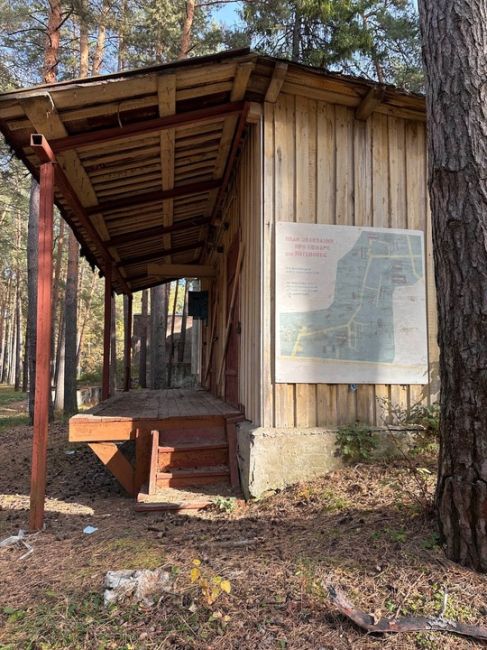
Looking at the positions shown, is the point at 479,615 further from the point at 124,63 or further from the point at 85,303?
the point at 85,303

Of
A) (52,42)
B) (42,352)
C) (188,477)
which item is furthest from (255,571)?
(52,42)

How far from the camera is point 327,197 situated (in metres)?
4.51

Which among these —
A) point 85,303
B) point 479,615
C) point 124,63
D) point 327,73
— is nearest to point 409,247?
point 327,73

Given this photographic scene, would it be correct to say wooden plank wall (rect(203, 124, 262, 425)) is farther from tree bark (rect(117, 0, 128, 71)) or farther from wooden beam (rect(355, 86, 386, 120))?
tree bark (rect(117, 0, 128, 71))

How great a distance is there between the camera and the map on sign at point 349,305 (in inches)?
168

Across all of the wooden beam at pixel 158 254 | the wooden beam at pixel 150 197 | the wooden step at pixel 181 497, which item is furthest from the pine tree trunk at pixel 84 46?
the wooden step at pixel 181 497

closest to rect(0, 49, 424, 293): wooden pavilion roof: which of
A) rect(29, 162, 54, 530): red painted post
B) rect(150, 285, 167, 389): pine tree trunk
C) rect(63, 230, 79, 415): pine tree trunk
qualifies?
rect(29, 162, 54, 530): red painted post

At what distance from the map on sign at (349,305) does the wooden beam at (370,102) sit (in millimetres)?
1166

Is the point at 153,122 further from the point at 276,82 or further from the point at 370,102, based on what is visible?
the point at 370,102

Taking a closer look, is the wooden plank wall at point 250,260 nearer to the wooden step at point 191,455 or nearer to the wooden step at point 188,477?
the wooden step at point 191,455

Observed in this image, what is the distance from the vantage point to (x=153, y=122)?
415cm

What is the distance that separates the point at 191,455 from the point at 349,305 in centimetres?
215

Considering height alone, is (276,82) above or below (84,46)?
below

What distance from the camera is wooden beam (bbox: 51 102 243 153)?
13.2ft
